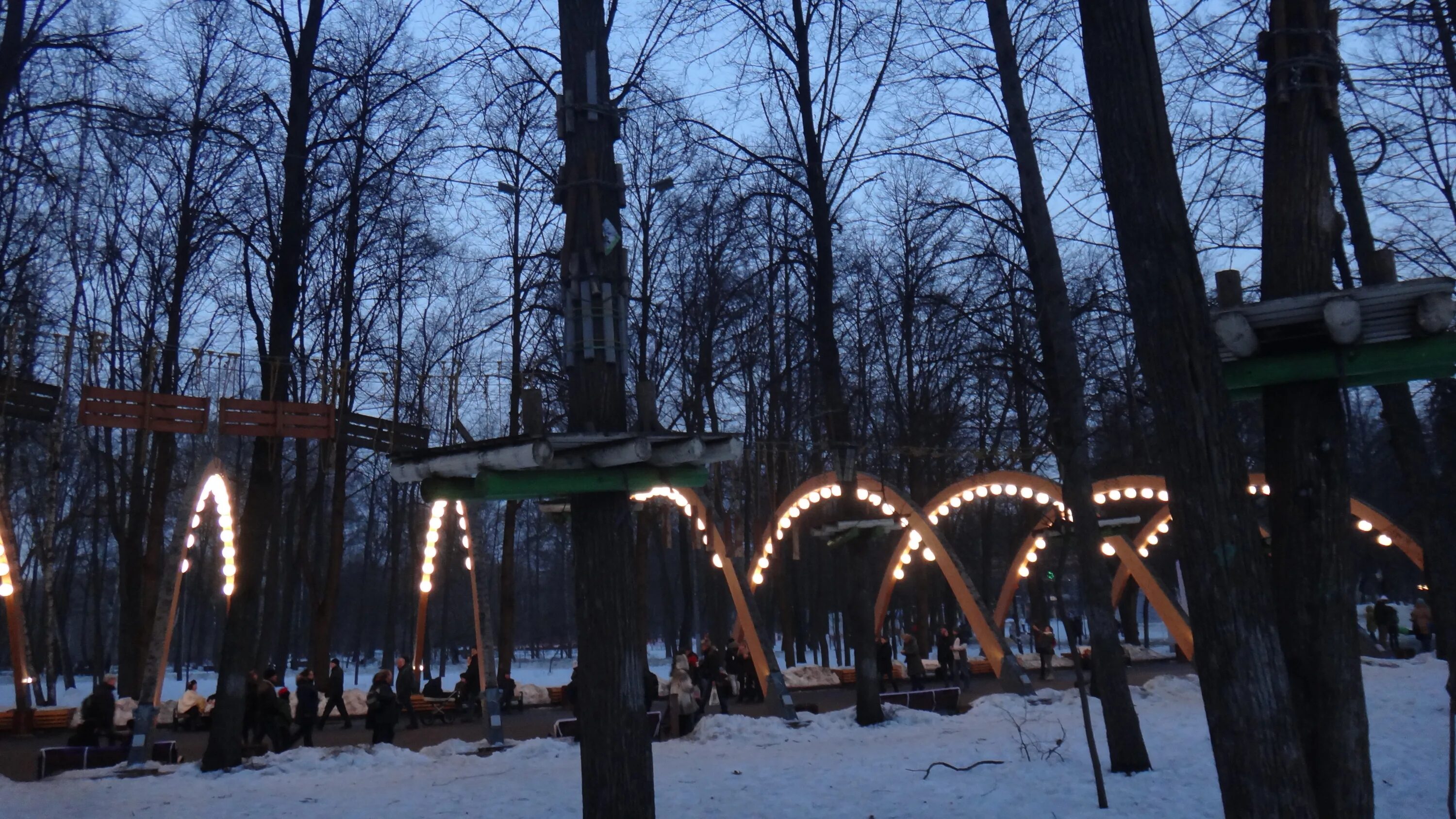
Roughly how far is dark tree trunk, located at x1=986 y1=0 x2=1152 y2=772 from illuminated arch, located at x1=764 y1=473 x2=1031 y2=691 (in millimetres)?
8980

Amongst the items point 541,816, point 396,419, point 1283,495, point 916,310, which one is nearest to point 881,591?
point 916,310

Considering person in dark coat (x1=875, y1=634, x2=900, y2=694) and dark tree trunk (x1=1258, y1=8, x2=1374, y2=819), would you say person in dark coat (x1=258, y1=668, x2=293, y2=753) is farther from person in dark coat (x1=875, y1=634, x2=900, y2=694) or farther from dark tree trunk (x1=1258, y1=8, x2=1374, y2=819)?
dark tree trunk (x1=1258, y1=8, x2=1374, y2=819)

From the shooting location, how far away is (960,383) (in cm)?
3447

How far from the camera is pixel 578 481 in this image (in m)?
7.96

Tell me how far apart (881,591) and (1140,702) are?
1135cm

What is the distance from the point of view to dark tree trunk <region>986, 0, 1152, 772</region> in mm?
10844

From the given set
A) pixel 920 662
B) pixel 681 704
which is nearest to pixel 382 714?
pixel 681 704

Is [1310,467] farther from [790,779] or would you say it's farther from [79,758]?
[79,758]

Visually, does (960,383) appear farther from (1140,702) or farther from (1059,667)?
(1140,702)

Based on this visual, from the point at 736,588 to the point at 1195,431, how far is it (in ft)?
50.4


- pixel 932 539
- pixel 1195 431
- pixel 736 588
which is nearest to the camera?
pixel 1195 431

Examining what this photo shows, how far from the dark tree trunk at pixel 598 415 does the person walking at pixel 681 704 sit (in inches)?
350

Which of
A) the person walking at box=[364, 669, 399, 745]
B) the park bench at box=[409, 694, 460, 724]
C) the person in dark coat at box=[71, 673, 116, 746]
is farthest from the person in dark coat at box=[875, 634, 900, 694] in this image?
the person in dark coat at box=[71, 673, 116, 746]

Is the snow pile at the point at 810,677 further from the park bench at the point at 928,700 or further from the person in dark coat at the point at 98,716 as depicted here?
the person in dark coat at the point at 98,716
